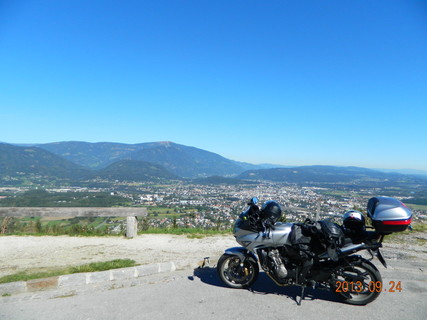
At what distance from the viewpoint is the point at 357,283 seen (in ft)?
12.4

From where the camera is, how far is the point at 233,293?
13.5 feet

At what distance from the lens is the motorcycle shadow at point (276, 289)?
3.97 m

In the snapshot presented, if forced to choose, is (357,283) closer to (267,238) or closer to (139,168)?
(267,238)

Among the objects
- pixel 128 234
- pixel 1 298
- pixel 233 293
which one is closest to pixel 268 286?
pixel 233 293

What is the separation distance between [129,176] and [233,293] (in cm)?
8094

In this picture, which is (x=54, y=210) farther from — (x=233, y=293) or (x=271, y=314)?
(x=271, y=314)

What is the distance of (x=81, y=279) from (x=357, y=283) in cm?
452

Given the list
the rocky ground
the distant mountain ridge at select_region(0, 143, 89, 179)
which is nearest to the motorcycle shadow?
the rocky ground

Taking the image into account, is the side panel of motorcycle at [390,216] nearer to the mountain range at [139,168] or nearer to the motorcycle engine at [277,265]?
the motorcycle engine at [277,265]

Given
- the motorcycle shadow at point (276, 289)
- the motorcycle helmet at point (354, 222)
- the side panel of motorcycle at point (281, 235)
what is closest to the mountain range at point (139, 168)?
the motorcycle shadow at point (276, 289)

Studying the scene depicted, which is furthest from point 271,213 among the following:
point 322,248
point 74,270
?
point 74,270

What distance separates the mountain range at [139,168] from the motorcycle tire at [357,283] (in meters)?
55.9

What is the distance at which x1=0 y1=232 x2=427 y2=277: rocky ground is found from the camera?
5457 millimetres

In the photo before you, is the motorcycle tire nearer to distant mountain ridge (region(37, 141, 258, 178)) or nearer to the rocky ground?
the rocky ground
